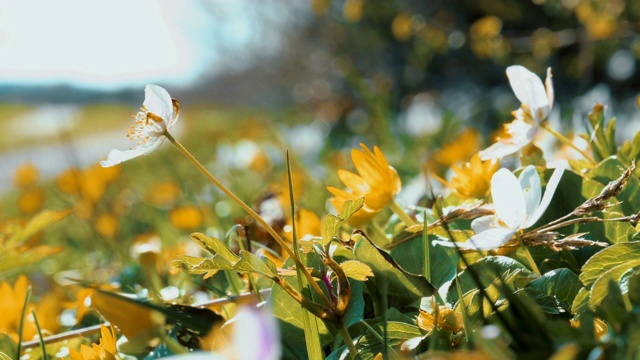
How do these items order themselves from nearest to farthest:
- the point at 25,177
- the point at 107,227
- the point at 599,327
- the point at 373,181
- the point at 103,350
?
the point at 599,327 < the point at 103,350 < the point at 373,181 < the point at 107,227 < the point at 25,177

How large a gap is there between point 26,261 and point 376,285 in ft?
1.92

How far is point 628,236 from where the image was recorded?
0.67 m

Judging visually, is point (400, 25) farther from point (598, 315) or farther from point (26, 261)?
point (598, 315)

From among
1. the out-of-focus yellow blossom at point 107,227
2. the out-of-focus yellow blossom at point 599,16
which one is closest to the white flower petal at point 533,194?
the out-of-focus yellow blossom at point 107,227

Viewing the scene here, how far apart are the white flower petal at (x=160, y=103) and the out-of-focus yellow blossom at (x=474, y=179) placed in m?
0.33

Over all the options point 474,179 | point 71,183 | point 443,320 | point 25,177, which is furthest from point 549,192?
point 25,177

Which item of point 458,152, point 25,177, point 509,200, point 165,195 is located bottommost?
point 25,177

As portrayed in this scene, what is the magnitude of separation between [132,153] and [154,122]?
3 cm

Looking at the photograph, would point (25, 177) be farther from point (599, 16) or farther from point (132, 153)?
point (132, 153)

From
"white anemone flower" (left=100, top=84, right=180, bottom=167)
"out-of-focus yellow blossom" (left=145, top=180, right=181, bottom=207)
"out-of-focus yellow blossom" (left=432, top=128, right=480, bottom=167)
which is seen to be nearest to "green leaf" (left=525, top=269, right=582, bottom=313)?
"white anemone flower" (left=100, top=84, right=180, bottom=167)

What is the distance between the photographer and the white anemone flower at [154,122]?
0.61m

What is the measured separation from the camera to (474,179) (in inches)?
31.5

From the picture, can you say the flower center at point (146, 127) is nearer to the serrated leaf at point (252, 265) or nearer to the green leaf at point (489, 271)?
the serrated leaf at point (252, 265)

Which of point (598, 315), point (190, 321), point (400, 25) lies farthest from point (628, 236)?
point (400, 25)
